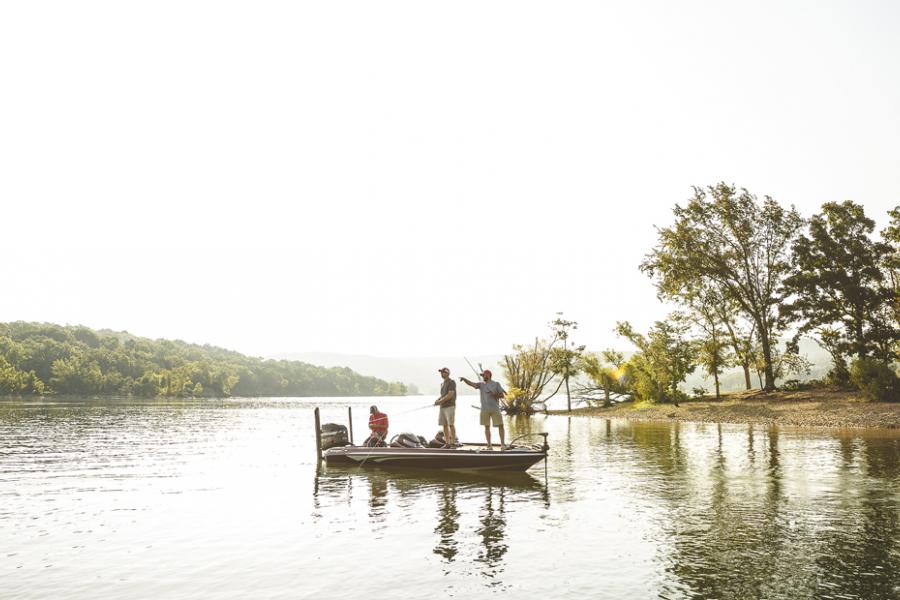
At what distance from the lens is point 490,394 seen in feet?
80.4

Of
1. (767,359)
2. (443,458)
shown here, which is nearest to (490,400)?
(443,458)

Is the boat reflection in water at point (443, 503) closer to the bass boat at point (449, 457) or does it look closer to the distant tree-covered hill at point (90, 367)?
the bass boat at point (449, 457)

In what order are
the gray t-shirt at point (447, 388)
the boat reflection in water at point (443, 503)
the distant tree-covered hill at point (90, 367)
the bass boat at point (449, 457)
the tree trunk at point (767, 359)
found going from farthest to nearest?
the distant tree-covered hill at point (90, 367) → the tree trunk at point (767, 359) → the gray t-shirt at point (447, 388) → the bass boat at point (449, 457) → the boat reflection in water at point (443, 503)

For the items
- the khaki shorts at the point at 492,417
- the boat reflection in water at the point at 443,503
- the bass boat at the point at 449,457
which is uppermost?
the khaki shorts at the point at 492,417

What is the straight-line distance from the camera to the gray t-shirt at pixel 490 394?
2436cm

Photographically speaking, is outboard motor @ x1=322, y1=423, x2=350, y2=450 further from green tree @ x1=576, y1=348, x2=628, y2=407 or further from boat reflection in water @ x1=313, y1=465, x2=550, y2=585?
green tree @ x1=576, y1=348, x2=628, y2=407

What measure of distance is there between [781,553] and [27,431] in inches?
1905

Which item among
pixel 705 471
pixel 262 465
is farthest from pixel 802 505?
pixel 262 465

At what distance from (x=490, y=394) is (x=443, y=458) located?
10.1 feet

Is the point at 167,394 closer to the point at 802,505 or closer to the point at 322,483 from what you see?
the point at 322,483

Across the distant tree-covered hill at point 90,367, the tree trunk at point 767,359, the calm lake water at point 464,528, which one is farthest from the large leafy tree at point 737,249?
the distant tree-covered hill at point 90,367

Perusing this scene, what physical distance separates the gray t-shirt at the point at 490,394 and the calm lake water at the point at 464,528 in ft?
9.19

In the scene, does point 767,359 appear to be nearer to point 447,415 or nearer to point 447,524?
point 447,415

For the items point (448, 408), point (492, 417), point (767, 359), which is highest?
point (767, 359)
